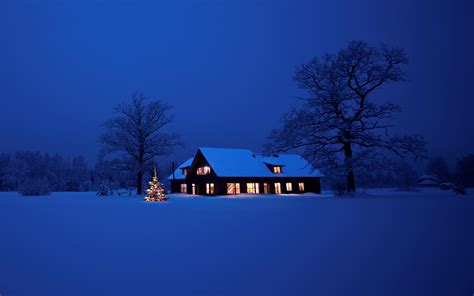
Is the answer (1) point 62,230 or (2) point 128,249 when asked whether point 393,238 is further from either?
(1) point 62,230

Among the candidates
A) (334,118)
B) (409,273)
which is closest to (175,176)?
(334,118)

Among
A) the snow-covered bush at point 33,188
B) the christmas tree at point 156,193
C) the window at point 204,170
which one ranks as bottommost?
the christmas tree at point 156,193

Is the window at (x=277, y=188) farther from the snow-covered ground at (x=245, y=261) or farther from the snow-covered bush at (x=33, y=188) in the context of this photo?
the snow-covered ground at (x=245, y=261)

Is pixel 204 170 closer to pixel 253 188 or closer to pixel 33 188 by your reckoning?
pixel 253 188

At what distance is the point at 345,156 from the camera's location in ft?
91.1

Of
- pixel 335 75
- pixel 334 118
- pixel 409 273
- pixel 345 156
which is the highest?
pixel 335 75

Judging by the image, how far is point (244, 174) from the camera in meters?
44.1

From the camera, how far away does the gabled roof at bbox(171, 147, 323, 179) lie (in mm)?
44031

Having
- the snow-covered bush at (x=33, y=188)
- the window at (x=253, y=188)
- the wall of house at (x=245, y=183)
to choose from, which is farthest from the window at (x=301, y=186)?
the snow-covered bush at (x=33, y=188)

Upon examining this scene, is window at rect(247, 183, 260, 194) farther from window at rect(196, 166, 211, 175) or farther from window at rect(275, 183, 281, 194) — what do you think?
window at rect(196, 166, 211, 175)

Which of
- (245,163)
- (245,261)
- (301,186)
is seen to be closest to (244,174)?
(245,163)

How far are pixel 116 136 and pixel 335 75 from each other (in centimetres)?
3062

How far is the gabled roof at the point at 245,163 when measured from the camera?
144 feet

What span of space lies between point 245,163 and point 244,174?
3.18 m
